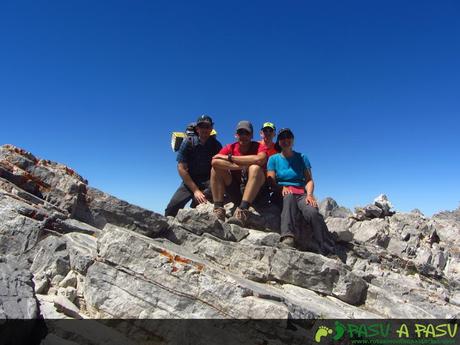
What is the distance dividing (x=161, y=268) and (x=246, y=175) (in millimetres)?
6532

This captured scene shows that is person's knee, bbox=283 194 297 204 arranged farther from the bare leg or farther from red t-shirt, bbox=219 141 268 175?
red t-shirt, bbox=219 141 268 175

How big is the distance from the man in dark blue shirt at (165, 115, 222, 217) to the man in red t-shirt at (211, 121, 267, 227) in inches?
46.9

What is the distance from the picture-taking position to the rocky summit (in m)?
7.54

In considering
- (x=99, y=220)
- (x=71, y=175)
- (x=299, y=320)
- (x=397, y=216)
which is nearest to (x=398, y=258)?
(x=397, y=216)

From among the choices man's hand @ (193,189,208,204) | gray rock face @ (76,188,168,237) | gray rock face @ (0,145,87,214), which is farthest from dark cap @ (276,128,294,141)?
gray rock face @ (0,145,87,214)

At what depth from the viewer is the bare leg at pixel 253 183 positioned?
1288 cm

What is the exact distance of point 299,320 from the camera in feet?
25.7

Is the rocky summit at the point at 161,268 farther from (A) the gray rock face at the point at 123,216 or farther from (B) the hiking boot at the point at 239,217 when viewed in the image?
(B) the hiking boot at the point at 239,217

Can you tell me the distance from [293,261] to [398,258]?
24.6ft

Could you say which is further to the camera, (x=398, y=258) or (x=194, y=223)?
(x=398, y=258)

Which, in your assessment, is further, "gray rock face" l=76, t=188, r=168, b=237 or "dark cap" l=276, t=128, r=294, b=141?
"dark cap" l=276, t=128, r=294, b=141

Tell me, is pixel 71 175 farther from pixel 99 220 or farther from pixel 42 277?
pixel 42 277

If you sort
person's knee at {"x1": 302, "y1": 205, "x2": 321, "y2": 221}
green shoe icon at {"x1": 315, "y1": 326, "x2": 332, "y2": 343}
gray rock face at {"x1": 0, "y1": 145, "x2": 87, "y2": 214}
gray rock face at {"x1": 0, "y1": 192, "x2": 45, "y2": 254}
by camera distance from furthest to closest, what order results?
person's knee at {"x1": 302, "y1": 205, "x2": 321, "y2": 221} → gray rock face at {"x1": 0, "y1": 145, "x2": 87, "y2": 214} → gray rock face at {"x1": 0, "y1": 192, "x2": 45, "y2": 254} → green shoe icon at {"x1": 315, "y1": 326, "x2": 332, "y2": 343}

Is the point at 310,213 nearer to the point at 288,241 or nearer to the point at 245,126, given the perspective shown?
the point at 288,241
